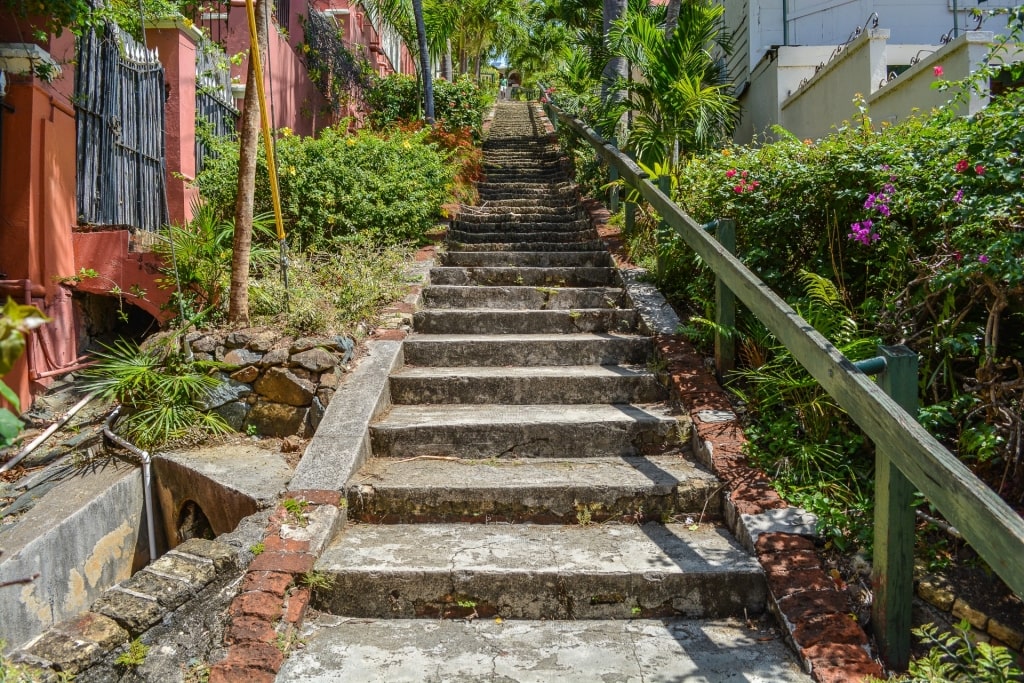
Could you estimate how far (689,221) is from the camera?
434 centimetres

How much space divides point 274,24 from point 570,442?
8914 millimetres

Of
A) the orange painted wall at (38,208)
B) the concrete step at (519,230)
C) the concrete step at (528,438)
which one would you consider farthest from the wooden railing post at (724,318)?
the orange painted wall at (38,208)

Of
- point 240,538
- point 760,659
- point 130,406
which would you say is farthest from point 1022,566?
point 130,406

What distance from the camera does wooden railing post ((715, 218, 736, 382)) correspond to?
13.6 feet

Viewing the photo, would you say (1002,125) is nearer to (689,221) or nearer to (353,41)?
(689,221)

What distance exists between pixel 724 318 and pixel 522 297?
1.96 m

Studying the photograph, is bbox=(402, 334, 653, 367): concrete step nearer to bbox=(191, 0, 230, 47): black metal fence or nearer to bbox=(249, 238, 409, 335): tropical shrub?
bbox=(249, 238, 409, 335): tropical shrub

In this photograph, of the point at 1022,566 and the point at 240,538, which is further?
the point at 240,538

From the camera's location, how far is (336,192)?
672 cm

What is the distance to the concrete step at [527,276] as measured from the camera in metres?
6.22

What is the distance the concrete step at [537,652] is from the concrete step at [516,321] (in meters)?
2.69

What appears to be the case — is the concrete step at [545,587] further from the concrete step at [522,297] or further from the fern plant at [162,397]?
the concrete step at [522,297]

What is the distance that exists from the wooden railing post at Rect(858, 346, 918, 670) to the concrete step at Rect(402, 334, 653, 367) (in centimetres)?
248

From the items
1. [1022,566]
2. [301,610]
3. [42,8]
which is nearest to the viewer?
[1022,566]
